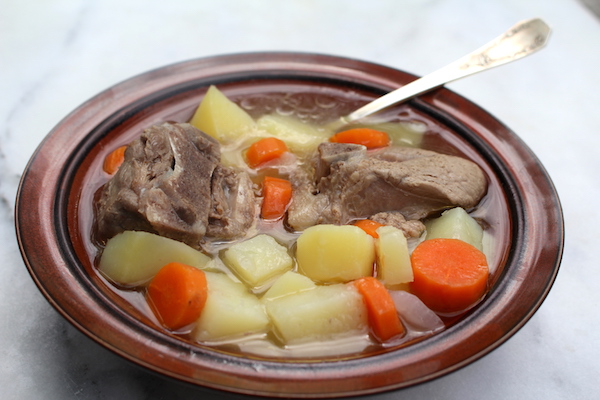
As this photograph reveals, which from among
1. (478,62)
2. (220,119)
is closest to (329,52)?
(478,62)

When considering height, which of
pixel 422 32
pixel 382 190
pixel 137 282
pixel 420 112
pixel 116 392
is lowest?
pixel 116 392

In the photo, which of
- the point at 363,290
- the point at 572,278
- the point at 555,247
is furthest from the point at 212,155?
the point at 572,278

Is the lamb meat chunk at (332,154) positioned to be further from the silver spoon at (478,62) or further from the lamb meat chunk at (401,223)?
the silver spoon at (478,62)

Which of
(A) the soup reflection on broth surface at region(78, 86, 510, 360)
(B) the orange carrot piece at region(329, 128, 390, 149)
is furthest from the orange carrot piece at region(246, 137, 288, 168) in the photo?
(B) the orange carrot piece at region(329, 128, 390, 149)

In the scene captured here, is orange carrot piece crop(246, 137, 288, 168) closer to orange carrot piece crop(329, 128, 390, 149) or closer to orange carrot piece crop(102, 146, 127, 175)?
orange carrot piece crop(329, 128, 390, 149)

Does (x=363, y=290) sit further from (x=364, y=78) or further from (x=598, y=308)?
(x=364, y=78)

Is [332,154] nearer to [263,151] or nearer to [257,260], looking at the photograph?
[263,151]
